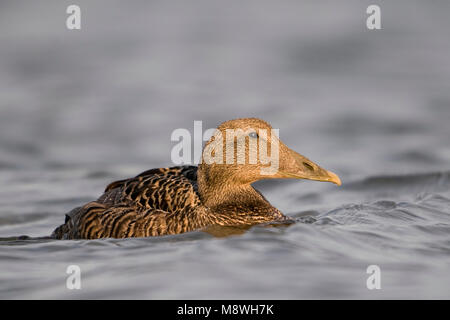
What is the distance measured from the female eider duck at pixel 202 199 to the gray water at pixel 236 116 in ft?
0.78

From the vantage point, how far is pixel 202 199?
8.21 m

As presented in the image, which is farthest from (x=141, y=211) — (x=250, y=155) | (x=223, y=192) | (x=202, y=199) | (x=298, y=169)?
(x=298, y=169)

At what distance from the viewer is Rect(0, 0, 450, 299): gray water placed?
6.85 meters

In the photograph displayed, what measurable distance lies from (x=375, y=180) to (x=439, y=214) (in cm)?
270

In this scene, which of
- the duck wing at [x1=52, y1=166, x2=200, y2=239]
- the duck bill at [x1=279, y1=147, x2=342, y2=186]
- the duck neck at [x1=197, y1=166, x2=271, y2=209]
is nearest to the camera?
the duck wing at [x1=52, y1=166, x2=200, y2=239]

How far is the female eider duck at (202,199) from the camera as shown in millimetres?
7914

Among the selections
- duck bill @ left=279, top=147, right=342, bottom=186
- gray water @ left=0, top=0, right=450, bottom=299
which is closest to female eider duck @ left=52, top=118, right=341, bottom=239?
duck bill @ left=279, top=147, right=342, bottom=186

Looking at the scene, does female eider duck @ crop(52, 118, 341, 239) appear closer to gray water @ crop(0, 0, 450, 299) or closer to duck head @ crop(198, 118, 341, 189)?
duck head @ crop(198, 118, 341, 189)

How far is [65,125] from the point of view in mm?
15188

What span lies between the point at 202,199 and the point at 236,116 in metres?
6.99

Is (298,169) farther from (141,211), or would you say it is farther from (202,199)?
(141,211)

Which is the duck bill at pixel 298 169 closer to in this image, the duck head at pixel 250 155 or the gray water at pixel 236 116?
the duck head at pixel 250 155
